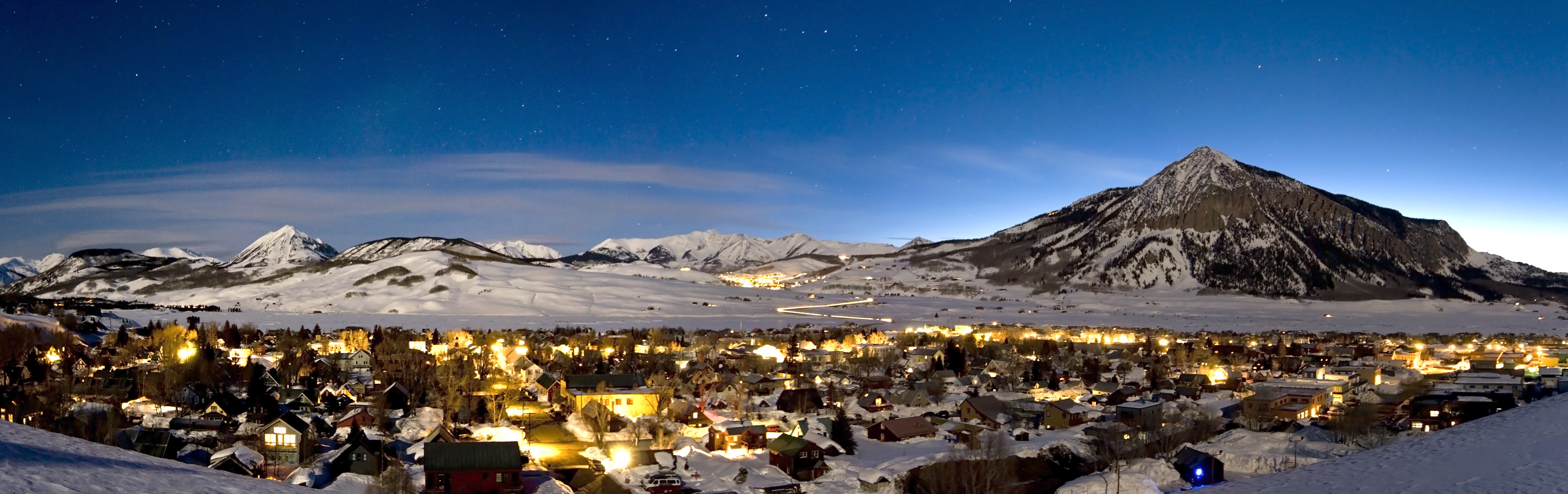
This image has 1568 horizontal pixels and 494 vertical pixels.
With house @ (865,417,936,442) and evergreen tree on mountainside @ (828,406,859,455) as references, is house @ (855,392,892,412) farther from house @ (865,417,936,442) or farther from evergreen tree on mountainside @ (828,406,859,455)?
evergreen tree on mountainside @ (828,406,859,455)

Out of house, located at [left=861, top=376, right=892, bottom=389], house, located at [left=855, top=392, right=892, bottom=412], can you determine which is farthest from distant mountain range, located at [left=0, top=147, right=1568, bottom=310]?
house, located at [left=855, top=392, right=892, bottom=412]

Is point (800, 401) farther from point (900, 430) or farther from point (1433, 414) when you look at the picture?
point (1433, 414)

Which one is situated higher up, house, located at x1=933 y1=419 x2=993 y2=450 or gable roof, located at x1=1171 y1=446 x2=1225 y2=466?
gable roof, located at x1=1171 y1=446 x2=1225 y2=466

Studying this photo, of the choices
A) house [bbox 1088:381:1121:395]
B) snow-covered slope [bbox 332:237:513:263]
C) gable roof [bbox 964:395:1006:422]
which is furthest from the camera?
snow-covered slope [bbox 332:237:513:263]

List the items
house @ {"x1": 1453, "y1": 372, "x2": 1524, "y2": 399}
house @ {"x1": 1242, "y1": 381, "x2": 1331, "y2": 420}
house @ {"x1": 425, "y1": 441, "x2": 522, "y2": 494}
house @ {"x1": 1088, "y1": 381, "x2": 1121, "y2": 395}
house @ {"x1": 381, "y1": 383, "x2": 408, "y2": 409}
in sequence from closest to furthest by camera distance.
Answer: house @ {"x1": 425, "y1": 441, "x2": 522, "y2": 494}, house @ {"x1": 381, "y1": 383, "x2": 408, "y2": 409}, house @ {"x1": 1242, "y1": 381, "x2": 1331, "y2": 420}, house @ {"x1": 1453, "y1": 372, "x2": 1524, "y2": 399}, house @ {"x1": 1088, "y1": 381, "x2": 1121, "y2": 395}

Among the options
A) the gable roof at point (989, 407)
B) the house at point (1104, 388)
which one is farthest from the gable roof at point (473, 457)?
the house at point (1104, 388)

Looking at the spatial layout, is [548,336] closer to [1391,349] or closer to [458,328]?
[458,328]

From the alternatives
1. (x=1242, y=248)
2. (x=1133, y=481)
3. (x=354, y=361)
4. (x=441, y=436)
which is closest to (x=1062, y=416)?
(x=1133, y=481)
